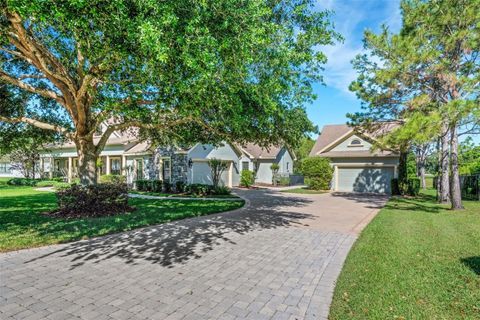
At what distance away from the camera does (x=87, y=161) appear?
12.0 m

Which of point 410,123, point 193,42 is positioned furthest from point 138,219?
point 410,123

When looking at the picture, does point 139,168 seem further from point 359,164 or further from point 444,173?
point 444,173

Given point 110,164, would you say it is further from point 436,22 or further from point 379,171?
point 436,22

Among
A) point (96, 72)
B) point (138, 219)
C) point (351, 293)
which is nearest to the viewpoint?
point (351, 293)

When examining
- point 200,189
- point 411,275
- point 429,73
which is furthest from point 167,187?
point 411,275

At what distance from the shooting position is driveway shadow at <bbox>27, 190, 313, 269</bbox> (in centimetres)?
635

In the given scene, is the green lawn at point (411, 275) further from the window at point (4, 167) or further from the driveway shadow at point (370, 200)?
the window at point (4, 167)

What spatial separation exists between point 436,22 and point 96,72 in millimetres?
14941

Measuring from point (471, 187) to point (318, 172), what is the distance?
1049 centimetres

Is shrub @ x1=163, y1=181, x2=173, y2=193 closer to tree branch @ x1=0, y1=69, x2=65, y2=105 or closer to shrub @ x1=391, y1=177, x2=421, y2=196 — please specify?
tree branch @ x1=0, y1=69, x2=65, y2=105

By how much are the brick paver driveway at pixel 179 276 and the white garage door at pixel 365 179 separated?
55.1 feet

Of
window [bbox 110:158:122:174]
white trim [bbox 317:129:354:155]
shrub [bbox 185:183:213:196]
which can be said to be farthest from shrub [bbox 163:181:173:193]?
white trim [bbox 317:129:354:155]

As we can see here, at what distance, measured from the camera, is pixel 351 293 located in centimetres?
466

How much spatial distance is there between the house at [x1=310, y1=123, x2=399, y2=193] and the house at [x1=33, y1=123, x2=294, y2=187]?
305 inches
